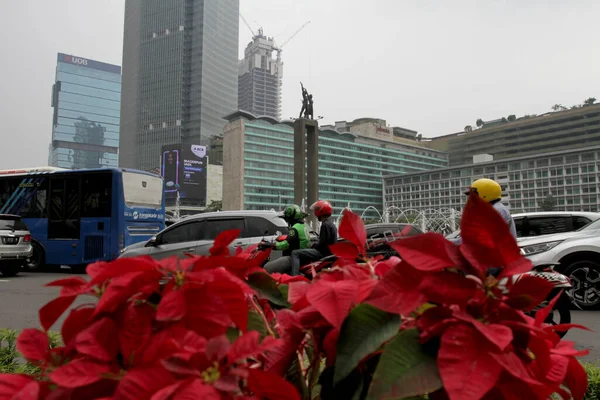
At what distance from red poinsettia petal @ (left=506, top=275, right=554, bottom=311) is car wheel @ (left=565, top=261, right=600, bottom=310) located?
722cm

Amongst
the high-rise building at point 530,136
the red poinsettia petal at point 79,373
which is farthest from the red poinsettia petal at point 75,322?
the high-rise building at point 530,136

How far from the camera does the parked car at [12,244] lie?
37.2 feet

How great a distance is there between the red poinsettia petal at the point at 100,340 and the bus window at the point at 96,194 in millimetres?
12909

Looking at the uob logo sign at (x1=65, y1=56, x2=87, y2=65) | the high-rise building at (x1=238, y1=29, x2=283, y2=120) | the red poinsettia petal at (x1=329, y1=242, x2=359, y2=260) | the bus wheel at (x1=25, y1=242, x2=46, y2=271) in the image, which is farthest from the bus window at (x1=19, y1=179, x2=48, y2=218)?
the high-rise building at (x1=238, y1=29, x2=283, y2=120)

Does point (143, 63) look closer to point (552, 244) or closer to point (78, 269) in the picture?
point (78, 269)

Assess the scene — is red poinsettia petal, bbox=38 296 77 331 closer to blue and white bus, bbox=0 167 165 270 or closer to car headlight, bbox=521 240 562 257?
car headlight, bbox=521 240 562 257

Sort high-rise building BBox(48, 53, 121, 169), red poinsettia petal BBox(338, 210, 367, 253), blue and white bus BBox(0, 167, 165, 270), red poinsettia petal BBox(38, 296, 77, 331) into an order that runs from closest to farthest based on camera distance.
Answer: red poinsettia petal BBox(38, 296, 77, 331)
red poinsettia petal BBox(338, 210, 367, 253)
blue and white bus BBox(0, 167, 165, 270)
high-rise building BBox(48, 53, 121, 169)

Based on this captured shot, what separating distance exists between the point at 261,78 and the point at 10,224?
550ft

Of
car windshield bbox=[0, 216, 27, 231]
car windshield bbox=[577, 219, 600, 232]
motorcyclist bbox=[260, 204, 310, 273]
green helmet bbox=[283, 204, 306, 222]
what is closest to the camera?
motorcyclist bbox=[260, 204, 310, 273]

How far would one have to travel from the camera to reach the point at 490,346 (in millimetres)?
559

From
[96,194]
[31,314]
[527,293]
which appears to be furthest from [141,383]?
[96,194]

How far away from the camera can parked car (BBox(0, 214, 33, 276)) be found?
1134 cm

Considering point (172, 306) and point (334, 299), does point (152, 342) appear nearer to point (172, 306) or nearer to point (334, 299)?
point (172, 306)

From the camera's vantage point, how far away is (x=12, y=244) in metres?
11.5
